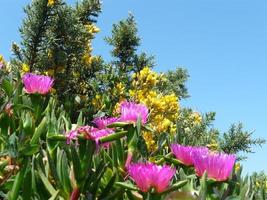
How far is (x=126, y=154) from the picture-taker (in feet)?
5.20

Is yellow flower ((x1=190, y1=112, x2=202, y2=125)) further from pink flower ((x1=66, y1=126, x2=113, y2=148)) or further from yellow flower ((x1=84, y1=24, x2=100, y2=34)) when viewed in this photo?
pink flower ((x1=66, y1=126, x2=113, y2=148))

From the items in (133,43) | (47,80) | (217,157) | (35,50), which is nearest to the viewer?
(217,157)

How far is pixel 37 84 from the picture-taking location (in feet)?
5.90

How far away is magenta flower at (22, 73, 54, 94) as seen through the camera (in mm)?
1781

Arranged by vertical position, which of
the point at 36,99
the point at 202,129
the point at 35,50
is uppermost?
the point at 35,50

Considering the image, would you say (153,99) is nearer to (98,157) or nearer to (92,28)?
(92,28)

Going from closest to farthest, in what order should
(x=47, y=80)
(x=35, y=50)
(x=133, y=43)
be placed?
(x=47, y=80) < (x=35, y=50) < (x=133, y=43)

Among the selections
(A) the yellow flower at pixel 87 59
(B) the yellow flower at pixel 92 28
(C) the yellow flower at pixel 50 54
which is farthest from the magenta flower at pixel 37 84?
(B) the yellow flower at pixel 92 28

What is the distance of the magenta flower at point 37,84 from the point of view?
178 cm

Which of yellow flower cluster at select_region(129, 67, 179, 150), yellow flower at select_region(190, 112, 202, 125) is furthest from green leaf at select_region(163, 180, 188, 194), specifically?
yellow flower at select_region(190, 112, 202, 125)

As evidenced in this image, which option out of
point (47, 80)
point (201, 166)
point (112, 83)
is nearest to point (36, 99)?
point (47, 80)

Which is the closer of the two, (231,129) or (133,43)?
(231,129)

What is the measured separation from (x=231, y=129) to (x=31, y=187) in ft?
17.3

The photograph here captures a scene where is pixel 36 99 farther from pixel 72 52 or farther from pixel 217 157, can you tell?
pixel 72 52
